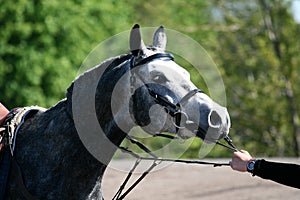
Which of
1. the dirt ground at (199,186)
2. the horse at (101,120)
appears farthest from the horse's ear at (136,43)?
the dirt ground at (199,186)

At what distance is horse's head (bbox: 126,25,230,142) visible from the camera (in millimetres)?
4797

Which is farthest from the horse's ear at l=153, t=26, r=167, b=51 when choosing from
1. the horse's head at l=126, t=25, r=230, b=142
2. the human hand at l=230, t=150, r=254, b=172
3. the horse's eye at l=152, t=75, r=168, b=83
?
the human hand at l=230, t=150, r=254, b=172

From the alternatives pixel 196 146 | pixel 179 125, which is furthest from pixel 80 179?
pixel 196 146

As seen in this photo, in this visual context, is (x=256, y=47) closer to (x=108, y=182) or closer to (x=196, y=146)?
(x=196, y=146)

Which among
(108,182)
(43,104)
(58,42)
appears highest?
(58,42)

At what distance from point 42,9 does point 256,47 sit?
23.7 ft

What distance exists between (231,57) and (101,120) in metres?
20.6

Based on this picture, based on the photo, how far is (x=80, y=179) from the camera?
16.5ft

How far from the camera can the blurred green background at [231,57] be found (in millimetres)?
24719

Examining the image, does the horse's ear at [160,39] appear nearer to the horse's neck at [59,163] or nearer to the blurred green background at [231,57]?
the horse's neck at [59,163]

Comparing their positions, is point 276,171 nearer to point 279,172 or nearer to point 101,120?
point 279,172

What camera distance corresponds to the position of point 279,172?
4836 millimetres

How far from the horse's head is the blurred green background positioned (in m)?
19.6

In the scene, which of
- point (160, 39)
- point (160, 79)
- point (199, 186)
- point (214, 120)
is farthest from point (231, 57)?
point (214, 120)
